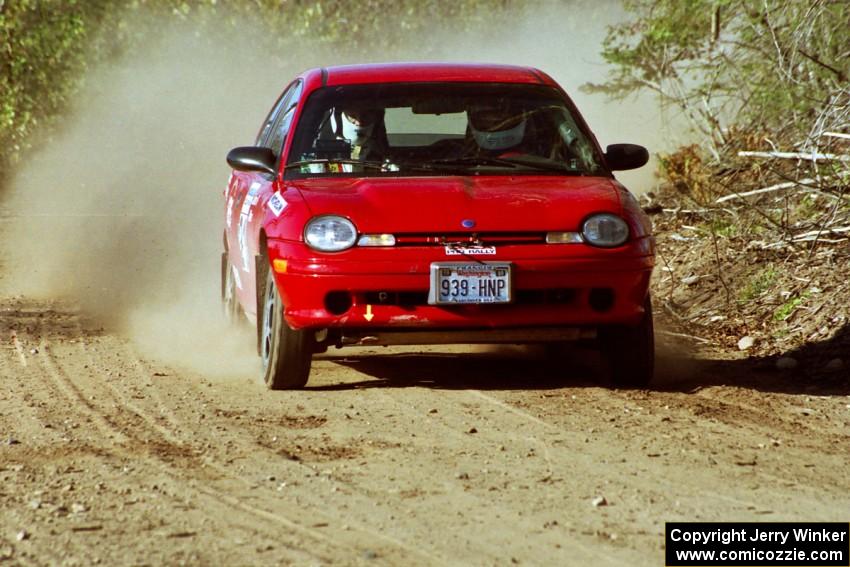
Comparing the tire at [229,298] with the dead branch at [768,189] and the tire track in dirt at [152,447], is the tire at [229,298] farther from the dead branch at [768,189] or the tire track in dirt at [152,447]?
the dead branch at [768,189]

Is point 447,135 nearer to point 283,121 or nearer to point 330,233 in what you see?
point 283,121

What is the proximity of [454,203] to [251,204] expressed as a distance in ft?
5.05

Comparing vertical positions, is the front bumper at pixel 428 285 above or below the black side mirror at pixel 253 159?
below

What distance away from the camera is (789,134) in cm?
1218

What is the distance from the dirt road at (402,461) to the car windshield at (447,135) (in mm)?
1115

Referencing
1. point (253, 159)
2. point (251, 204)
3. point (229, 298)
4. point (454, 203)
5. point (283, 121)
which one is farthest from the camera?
point (229, 298)

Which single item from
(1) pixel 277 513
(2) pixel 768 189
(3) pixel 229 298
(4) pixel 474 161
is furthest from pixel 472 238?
(2) pixel 768 189

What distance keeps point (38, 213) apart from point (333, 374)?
40.3 ft

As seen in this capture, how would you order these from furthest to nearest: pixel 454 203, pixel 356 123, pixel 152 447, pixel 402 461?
1. pixel 356 123
2. pixel 454 203
3. pixel 152 447
4. pixel 402 461

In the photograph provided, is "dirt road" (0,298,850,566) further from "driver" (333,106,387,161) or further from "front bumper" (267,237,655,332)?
"driver" (333,106,387,161)

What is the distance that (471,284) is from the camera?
6.85 meters

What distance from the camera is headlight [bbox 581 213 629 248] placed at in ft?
22.9

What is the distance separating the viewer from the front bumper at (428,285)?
22.5ft

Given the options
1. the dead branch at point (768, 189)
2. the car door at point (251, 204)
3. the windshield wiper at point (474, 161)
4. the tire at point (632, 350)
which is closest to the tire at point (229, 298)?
the car door at point (251, 204)
